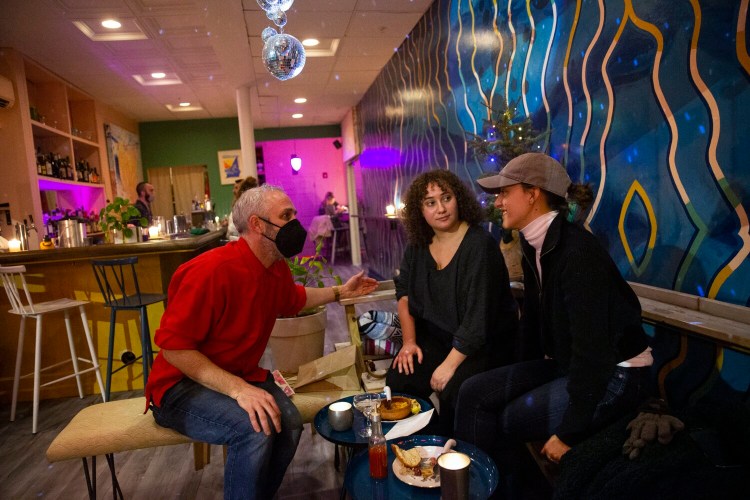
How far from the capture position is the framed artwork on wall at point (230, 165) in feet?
30.6

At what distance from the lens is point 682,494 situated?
1.21 meters

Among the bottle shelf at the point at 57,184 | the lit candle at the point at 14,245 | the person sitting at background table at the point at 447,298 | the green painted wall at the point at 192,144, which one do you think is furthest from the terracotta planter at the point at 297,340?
the green painted wall at the point at 192,144

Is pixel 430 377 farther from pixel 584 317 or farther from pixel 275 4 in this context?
pixel 275 4

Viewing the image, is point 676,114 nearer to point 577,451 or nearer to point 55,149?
point 577,451

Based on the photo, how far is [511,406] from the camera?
67.9 inches

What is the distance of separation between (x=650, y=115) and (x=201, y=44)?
15.2 ft

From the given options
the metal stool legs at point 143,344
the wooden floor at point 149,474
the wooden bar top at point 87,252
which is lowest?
the wooden floor at point 149,474

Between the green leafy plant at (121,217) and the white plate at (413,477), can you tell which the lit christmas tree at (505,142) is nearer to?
the white plate at (413,477)

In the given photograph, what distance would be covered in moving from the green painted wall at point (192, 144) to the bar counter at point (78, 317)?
237 inches

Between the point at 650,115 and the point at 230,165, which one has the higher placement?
the point at 230,165

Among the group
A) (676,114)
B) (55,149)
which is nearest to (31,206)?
(55,149)

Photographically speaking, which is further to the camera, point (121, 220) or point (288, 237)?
point (121, 220)

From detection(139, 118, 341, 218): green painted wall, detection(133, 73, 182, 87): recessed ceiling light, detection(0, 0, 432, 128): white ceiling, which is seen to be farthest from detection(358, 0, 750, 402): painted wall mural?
detection(139, 118, 341, 218): green painted wall

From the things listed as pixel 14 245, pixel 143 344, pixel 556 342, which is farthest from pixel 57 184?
pixel 556 342
